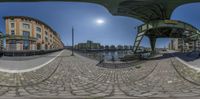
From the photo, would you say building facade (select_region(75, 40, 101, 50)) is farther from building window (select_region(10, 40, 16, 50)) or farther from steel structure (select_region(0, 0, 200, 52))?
building window (select_region(10, 40, 16, 50))

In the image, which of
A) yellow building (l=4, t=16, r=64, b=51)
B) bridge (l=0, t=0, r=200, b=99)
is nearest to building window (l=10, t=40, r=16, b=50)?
yellow building (l=4, t=16, r=64, b=51)

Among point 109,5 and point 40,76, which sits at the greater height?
point 109,5

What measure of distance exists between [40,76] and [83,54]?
35 cm

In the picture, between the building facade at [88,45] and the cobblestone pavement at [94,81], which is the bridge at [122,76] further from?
the building facade at [88,45]

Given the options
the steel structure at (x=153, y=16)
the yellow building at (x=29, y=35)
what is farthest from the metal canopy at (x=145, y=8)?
the yellow building at (x=29, y=35)

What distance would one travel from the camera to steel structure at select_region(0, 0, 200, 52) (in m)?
0.92

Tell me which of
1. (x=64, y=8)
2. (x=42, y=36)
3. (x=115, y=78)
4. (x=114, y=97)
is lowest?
(x=114, y=97)

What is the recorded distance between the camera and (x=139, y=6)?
1029 millimetres

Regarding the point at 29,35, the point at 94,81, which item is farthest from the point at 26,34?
the point at 94,81

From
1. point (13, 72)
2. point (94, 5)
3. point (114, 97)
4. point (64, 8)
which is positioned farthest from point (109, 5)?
point (13, 72)

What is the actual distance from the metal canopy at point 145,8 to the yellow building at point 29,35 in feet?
1.16

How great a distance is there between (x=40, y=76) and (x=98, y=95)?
1.38 ft

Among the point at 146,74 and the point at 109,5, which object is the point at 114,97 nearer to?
the point at 146,74

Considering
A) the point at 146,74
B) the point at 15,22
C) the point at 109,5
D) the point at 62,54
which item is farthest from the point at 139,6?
the point at 15,22
